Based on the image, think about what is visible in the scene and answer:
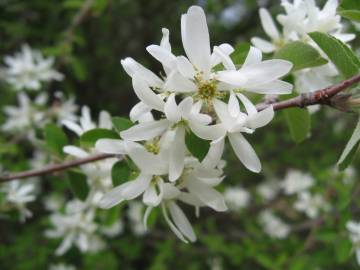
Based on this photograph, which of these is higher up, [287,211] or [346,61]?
[346,61]

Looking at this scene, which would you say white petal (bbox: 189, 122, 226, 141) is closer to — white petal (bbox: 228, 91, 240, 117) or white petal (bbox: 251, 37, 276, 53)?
white petal (bbox: 228, 91, 240, 117)

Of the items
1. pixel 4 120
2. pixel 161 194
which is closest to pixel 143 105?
pixel 161 194

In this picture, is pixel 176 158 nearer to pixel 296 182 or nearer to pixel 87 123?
pixel 87 123

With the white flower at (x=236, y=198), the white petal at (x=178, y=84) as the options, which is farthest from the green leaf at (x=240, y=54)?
the white flower at (x=236, y=198)

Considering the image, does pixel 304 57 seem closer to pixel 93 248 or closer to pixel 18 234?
pixel 93 248

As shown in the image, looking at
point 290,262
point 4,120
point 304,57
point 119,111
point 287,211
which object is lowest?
point 287,211

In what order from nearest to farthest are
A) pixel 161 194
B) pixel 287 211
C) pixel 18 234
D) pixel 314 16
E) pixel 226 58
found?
pixel 226 58 → pixel 161 194 → pixel 314 16 → pixel 18 234 → pixel 287 211
